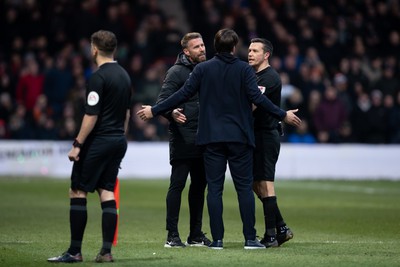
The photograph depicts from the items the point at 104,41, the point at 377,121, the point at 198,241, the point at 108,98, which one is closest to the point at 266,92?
the point at 198,241

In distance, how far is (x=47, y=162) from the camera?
2398 centimetres

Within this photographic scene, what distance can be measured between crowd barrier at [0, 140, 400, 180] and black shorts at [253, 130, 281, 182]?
12.7 metres

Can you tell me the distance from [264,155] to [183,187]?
0.96 m

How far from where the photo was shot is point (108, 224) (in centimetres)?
927

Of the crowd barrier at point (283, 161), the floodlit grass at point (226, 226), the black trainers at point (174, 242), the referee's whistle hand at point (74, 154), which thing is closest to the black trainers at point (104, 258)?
the floodlit grass at point (226, 226)

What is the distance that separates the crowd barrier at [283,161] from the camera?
23828 mm

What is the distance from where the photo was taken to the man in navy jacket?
10352mm

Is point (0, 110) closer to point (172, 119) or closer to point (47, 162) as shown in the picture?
point (47, 162)

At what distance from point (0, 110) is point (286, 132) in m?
7.03

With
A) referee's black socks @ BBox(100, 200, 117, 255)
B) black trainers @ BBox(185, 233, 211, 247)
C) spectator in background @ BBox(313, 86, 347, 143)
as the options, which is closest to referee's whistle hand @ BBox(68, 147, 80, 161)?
referee's black socks @ BBox(100, 200, 117, 255)

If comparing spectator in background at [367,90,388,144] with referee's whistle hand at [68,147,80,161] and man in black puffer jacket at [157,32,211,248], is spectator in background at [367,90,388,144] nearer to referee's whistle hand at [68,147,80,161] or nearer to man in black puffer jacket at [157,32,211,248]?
man in black puffer jacket at [157,32,211,248]

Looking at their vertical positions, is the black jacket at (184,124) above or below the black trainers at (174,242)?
above

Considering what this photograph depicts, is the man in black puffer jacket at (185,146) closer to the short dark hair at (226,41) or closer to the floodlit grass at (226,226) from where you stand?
the floodlit grass at (226,226)

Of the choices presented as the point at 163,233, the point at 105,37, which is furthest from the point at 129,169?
the point at 105,37
